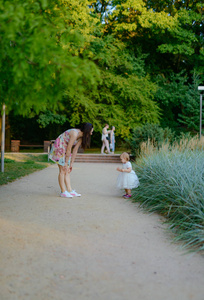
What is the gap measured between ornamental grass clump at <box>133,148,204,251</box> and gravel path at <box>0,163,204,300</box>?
26 cm

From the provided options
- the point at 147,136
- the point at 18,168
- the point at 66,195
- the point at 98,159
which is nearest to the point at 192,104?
the point at 147,136

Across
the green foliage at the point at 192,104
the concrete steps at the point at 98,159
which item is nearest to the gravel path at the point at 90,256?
the concrete steps at the point at 98,159

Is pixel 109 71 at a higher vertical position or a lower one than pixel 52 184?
higher

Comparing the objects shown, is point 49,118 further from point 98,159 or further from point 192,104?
point 192,104

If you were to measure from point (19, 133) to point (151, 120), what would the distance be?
15.2 metres

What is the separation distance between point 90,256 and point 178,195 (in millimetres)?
2447

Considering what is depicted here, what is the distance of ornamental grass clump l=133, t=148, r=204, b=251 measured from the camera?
457cm

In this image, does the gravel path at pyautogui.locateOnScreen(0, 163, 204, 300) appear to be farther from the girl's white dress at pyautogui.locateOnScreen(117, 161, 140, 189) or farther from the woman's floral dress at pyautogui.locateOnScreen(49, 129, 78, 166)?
the woman's floral dress at pyautogui.locateOnScreen(49, 129, 78, 166)

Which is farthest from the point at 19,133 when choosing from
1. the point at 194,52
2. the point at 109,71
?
the point at 194,52

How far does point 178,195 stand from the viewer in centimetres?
568

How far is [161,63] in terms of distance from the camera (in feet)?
97.1

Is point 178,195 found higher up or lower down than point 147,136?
lower down

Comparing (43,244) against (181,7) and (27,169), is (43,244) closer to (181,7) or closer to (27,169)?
(27,169)

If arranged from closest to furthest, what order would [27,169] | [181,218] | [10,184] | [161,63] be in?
[181,218]
[10,184]
[27,169]
[161,63]
